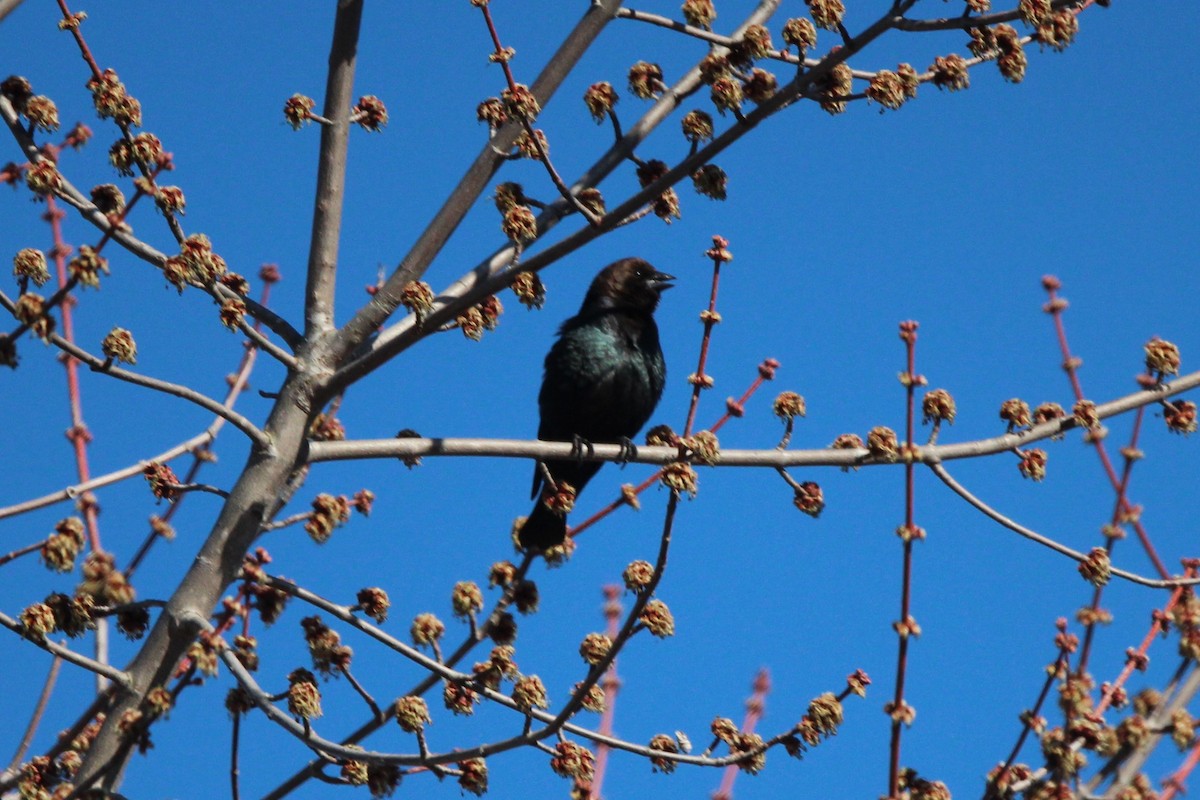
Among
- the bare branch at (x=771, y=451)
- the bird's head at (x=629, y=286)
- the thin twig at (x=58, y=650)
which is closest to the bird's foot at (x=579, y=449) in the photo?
the bare branch at (x=771, y=451)

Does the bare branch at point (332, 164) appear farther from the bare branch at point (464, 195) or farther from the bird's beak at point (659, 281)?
the bird's beak at point (659, 281)

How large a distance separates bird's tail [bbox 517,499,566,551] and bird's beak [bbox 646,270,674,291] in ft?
4.37

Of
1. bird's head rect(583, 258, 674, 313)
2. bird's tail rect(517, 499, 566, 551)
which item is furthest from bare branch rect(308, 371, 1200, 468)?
bird's head rect(583, 258, 674, 313)

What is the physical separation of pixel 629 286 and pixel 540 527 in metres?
1.81

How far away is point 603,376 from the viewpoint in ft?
19.3

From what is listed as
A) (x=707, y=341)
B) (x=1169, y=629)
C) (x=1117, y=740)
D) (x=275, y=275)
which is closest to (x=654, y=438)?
(x=707, y=341)

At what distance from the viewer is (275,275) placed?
13.9ft

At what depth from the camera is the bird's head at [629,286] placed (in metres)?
6.38

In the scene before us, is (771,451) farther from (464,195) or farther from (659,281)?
(659,281)

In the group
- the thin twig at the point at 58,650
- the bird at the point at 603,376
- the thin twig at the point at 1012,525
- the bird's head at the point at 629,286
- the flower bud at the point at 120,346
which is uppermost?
the bird's head at the point at 629,286

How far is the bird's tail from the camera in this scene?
4.25m

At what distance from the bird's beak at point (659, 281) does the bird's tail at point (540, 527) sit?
4.37 feet

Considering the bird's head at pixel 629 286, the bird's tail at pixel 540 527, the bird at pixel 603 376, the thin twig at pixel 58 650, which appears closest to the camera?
the thin twig at pixel 58 650

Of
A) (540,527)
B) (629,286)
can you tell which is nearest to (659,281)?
(629,286)
